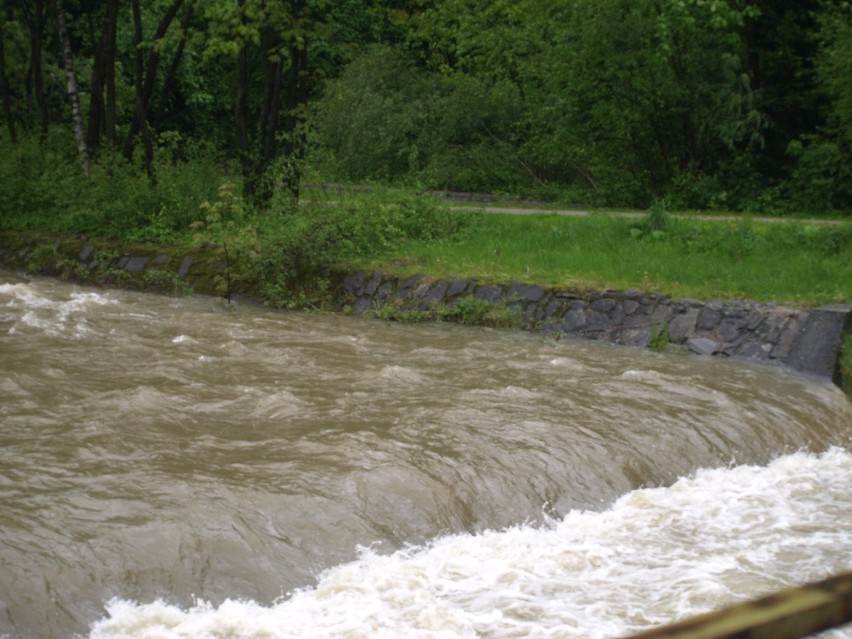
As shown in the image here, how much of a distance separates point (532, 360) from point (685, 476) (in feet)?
10.4

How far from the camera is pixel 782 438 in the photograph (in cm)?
909

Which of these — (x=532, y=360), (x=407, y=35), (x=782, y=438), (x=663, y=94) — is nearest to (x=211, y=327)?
(x=532, y=360)

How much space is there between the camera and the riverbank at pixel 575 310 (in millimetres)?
11359

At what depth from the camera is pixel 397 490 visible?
7.04 metres

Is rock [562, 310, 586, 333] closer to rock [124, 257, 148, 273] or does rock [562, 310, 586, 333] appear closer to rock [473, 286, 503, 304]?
rock [473, 286, 503, 304]

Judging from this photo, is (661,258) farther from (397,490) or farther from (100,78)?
(100,78)

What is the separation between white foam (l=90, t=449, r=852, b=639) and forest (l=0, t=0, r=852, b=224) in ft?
36.7

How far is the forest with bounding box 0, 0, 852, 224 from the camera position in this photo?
19156mm

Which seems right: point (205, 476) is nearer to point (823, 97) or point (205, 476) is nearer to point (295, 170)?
point (295, 170)

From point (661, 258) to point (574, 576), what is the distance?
28.0 feet

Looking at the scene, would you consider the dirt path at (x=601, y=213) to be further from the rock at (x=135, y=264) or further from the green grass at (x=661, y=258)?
the rock at (x=135, y=264)

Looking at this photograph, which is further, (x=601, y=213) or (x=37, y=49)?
(x=37, y=49)

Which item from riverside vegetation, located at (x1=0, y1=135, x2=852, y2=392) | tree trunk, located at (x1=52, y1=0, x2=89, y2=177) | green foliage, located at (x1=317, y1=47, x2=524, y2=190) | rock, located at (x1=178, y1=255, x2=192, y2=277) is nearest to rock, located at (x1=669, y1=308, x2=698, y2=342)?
riverside vegetation, located at (x1=0, y1=135, x2=852, y2=392)

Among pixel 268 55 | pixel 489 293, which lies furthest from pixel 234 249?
pixel 268 55
